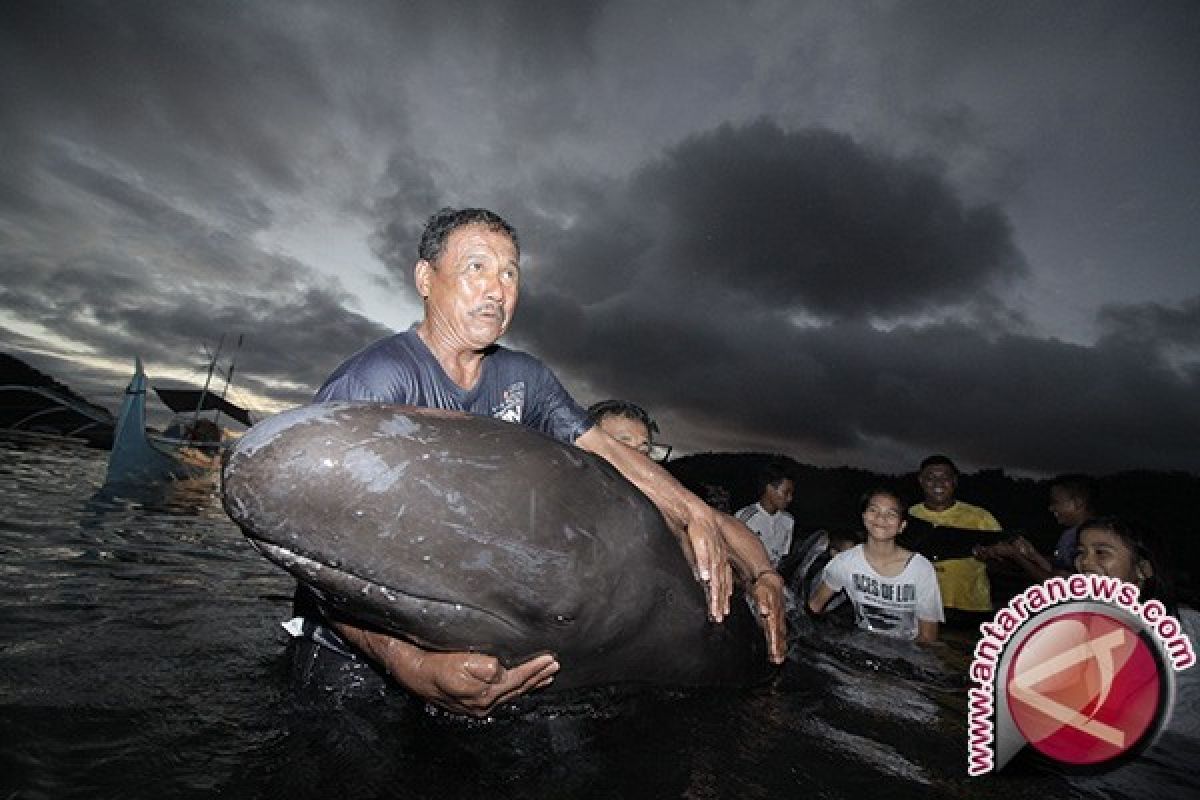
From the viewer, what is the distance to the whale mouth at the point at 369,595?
5.15 ft

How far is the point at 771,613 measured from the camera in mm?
2986

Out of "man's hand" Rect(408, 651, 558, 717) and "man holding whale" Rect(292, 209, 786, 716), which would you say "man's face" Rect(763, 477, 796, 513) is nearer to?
"man holding whale" Rect(292, 209, 786, 716)

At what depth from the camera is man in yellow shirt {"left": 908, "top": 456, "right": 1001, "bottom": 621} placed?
6.83m

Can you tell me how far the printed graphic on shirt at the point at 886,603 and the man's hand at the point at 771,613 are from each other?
2826mm

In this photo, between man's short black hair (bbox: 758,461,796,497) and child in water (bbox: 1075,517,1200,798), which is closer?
child in water (bbox: 1075,517,1200,798)

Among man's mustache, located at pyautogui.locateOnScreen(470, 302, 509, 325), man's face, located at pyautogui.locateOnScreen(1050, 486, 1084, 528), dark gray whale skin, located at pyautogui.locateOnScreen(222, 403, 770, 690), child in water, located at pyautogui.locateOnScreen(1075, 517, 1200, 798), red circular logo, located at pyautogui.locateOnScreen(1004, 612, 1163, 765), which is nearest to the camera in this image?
dark gray whale skin, located at pyautogui.locateOnScreen(222, 403, 770, 690)

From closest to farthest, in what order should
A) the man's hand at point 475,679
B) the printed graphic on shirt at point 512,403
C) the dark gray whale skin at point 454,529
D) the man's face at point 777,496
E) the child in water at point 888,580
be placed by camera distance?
the dark gray whale skin at point 454,529 < the man's hand at point 475,679 < the printed graphic on shirt at point 512,403 < the child in water at point 888,580 < the man's face at point 777,496

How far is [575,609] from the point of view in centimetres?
183

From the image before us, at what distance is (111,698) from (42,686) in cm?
25

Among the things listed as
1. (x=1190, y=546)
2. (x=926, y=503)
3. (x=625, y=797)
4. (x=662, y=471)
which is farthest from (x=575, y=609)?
(x=1190, y=546)

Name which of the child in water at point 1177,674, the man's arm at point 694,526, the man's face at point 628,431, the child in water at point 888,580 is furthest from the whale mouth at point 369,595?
the child in water at point 888,580

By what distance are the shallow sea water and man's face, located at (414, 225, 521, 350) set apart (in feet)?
5.22

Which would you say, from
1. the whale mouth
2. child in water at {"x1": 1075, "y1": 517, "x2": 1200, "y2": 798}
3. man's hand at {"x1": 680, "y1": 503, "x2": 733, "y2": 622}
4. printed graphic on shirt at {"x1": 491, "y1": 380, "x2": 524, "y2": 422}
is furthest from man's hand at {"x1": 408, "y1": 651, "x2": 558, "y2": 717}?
child in water at {"x1": 1075, "y1": 517, "x2": 1200, "y2": 798}

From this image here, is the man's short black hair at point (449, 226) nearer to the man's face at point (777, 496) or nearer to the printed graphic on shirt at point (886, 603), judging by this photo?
the printed graphic on shirt at point (886, 603)
